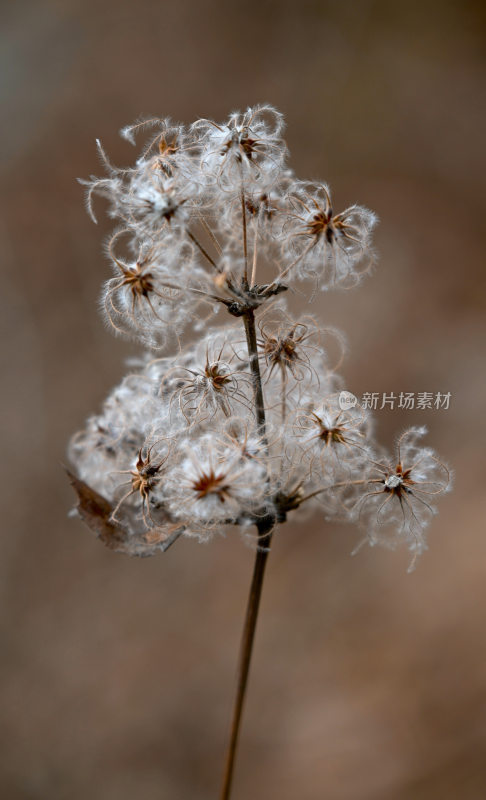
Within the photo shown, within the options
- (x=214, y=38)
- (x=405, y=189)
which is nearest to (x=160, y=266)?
(x=405, y=189)

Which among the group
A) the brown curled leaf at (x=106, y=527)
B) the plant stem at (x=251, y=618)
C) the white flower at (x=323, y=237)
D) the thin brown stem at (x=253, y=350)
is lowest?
the plant stem at (x=251, y=618)

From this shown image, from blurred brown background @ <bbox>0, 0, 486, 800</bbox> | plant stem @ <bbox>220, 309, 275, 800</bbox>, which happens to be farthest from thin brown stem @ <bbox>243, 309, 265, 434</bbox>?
blurred brown background @ <bbox>0, 0, 486, 800</bbox>

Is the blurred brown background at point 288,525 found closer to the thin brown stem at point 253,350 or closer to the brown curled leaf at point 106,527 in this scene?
the brown curled leaf at point 106,527

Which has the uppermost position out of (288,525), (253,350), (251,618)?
(288,525)

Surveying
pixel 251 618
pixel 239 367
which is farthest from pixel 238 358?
pixel 251 618

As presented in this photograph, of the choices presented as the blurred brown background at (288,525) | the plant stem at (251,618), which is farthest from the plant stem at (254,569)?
the blurred brown background at (288,525)

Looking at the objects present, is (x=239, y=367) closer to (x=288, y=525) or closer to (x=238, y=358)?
(x=238, y=358)

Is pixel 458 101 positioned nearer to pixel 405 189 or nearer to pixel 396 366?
pixel 405 189
